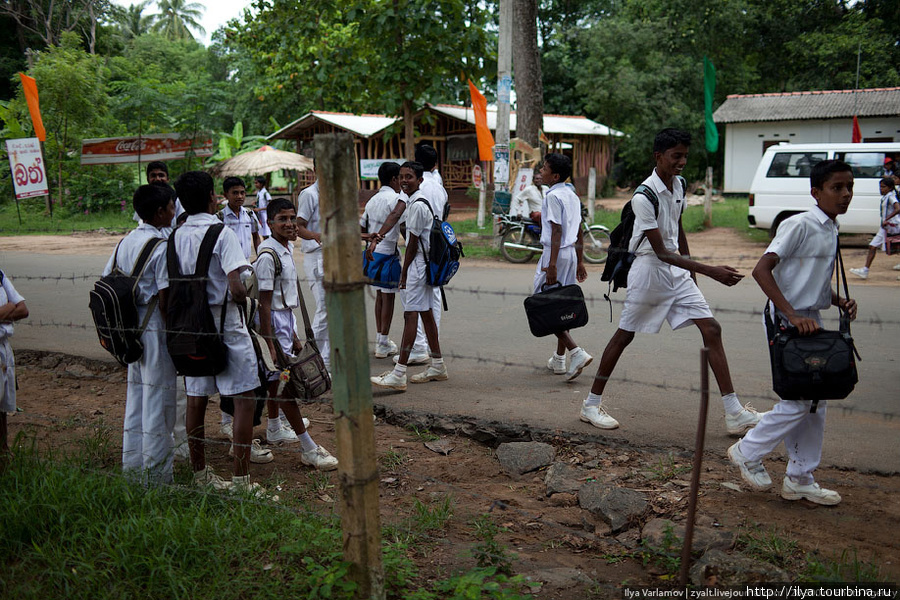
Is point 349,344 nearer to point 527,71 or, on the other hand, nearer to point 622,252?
point 622,252

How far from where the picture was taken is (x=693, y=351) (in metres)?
6.93

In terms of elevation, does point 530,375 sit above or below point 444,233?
below

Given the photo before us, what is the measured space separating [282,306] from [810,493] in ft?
10.2

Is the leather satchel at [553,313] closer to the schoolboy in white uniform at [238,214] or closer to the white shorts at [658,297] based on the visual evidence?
the white shorts at [658,297]

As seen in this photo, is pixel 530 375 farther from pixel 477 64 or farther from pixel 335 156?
pixel 477 64

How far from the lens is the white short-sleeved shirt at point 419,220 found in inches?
239

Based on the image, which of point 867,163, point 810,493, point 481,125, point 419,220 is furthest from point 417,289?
point 867,163

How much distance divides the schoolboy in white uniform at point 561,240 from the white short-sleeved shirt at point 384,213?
1332 mm

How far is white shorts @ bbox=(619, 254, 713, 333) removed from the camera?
4777 millimetres

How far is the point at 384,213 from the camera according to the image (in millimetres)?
6676

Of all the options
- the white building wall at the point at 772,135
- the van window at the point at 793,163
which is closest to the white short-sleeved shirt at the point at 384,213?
the van window at the point at 793,163

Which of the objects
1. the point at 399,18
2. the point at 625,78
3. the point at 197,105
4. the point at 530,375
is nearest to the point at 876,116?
the point at 625,78

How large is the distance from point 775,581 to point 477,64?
1351cm

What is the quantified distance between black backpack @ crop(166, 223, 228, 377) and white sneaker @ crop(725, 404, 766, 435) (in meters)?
3.10
